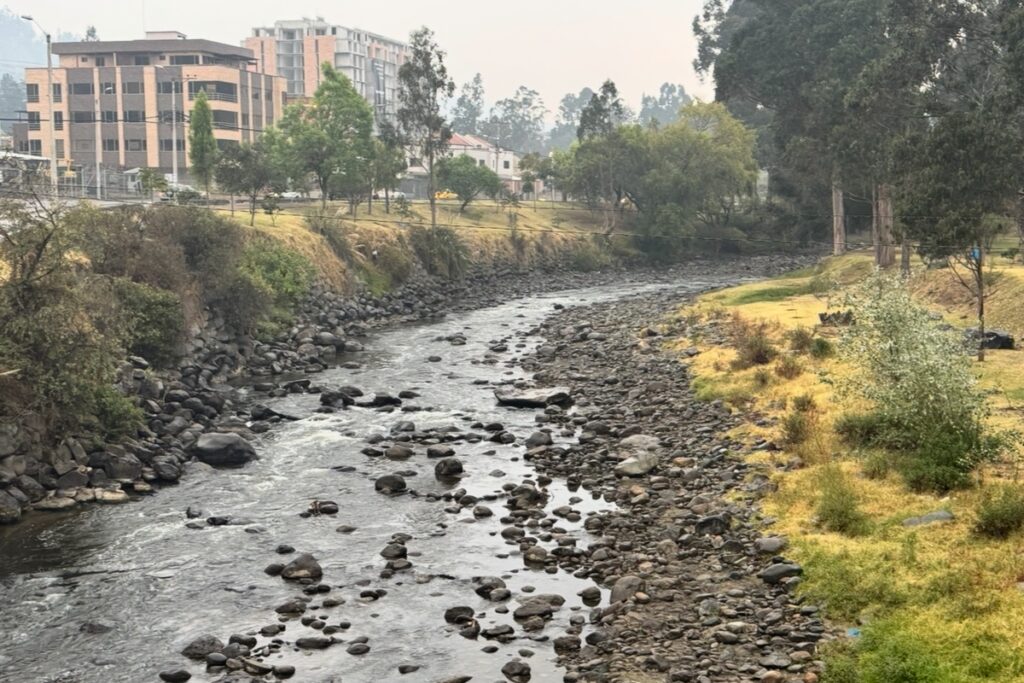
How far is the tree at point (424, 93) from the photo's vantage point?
3135 inches

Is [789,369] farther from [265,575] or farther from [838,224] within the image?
[838,224]

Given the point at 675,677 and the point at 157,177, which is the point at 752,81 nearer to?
the point at 157,177

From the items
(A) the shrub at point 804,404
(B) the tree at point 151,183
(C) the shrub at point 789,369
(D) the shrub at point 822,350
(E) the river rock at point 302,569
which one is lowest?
(E) the river rock at point 302,569

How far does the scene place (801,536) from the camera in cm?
1977

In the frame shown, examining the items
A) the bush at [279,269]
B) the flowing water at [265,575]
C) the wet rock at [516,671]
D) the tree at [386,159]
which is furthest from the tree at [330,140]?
the wet rock at [516,671]

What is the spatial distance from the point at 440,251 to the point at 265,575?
5659cm

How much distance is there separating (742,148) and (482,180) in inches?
973

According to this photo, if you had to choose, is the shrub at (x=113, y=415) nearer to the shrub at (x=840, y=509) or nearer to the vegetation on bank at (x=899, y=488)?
the vegetation on bank at (x=899, y=488)

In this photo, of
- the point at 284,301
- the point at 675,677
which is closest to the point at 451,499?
the point at 675,677

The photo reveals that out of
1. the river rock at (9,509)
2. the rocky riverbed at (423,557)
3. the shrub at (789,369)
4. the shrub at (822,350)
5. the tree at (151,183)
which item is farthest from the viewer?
the tree at (151,183)

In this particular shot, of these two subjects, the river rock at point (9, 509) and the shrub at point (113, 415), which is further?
the shrub at point (113, 415)

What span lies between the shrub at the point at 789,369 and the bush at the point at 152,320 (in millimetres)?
21818

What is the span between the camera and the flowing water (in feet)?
55.3

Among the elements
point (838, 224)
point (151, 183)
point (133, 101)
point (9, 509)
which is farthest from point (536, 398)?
point (133, 101)
